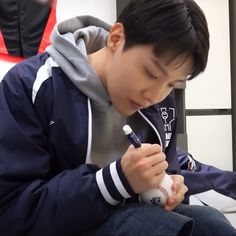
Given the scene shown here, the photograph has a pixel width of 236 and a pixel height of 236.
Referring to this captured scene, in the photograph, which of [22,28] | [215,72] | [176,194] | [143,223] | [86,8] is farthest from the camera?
[215,72]

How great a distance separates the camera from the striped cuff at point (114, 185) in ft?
1.78

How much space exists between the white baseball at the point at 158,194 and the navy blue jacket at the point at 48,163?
0.14 ft

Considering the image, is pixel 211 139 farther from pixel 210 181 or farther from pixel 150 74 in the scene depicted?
pixel 150 74

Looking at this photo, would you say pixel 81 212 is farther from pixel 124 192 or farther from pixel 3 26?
pixel 3 26

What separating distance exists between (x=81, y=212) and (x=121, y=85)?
236 millimetres

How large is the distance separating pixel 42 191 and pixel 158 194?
19 cm

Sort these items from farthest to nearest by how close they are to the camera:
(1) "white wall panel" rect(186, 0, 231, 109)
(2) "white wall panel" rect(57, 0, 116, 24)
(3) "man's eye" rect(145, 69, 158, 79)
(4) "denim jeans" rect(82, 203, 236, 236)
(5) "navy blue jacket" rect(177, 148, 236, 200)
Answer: (1) "white wall panel" rect(186, 0, 231, 109) → (2) "white wall panel" rect(57, 0, 116, 24) → (5) "navy blue jacket" rect(177, 148, 236, 200) → (3) "man's eye" rect(145, 69, 158, 79) → (4) "denim jeans" rect(82, 203, 236, 236)

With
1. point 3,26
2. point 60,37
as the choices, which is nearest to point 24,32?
point 3,26

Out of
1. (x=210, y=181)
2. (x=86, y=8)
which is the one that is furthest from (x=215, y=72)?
(x=210, y=181)

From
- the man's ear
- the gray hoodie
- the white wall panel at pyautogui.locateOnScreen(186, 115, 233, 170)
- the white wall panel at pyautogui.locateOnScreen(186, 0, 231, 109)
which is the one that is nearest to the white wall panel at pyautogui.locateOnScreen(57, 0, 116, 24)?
the white wall panel at pyautogui.locateOnScreen(186, 0, 231, 109)

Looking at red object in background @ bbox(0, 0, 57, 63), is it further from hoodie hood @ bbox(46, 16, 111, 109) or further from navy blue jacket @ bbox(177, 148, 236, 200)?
navy blue jacket @ bbox(177, 148, 236, 200)

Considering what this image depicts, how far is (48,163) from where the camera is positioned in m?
0.60

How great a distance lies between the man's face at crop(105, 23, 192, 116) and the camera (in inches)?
23.8

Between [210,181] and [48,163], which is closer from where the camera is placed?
[48,163]
